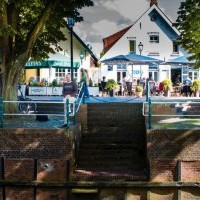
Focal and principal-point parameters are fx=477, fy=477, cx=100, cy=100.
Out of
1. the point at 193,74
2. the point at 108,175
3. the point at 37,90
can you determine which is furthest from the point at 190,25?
the point at 193,74

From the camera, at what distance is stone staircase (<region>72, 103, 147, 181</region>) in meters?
15.2

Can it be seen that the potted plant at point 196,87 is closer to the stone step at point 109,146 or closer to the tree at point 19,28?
the tree at point 19,28

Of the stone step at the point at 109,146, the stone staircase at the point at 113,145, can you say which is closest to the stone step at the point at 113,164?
the stone staircase at the point at 113,145

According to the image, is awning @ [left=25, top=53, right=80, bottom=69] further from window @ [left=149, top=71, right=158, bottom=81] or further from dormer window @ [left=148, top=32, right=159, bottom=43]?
dormer window @ [left=148, top=32, right=159, bottom=43]

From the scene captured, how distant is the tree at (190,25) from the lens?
17016mm

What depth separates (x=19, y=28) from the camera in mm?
19953

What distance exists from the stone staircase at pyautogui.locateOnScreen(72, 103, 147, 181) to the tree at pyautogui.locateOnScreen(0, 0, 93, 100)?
10.4ft

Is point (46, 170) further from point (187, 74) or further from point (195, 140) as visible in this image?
point (187, 74)

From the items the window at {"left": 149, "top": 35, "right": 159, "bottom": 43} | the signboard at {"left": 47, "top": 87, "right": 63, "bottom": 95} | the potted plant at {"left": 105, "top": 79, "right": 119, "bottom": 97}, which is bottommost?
the signboard at {"left": 47, "top": 87, "right": 63, "bottom": 95}

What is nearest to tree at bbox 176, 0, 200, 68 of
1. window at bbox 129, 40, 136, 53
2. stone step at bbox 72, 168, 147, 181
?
stone step at bbox 72, 168, 147, 181

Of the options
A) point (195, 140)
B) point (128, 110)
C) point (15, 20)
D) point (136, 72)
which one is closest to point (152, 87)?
point (128, 110)

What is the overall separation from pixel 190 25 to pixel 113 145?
518cm

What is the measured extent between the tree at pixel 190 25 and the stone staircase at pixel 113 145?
3.05 m

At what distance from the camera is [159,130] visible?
584 inches
